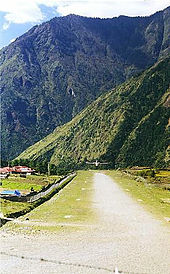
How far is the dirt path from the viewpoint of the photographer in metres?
18.3

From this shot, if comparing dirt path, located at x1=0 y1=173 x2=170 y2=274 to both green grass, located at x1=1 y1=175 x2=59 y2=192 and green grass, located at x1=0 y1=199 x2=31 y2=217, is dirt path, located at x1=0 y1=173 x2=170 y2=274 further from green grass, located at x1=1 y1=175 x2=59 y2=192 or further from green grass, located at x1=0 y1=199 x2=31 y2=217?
green grass, located at x1=1 y1=175 x2=59 y2=192

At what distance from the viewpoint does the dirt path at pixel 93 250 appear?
18.3 metres

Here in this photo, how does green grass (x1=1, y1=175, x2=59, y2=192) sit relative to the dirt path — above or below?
below

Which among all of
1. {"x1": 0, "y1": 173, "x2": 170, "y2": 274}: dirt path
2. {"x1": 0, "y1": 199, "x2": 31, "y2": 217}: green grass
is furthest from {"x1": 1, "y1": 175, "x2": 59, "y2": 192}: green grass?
{"x1": 0, "y1": 173, "x2": 170, "y2": 274}: dirt path

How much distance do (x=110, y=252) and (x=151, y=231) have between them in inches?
284

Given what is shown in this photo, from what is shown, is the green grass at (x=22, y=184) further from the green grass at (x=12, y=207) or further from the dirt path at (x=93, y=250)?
the dirt path at (x=93, y=250)

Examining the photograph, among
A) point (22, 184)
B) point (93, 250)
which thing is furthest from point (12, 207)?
point (22, 184)

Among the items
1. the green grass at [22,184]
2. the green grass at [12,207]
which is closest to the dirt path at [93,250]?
the green grass at [12,207]

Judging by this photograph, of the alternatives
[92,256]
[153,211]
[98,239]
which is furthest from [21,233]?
[153,211]

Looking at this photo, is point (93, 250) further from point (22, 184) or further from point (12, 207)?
point (22, 184)

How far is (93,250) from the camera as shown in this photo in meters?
21.5

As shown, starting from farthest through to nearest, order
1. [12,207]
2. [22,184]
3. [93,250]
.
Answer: [22,184] → [12,207] → [93,250]

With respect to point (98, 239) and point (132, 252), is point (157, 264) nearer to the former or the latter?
point (132, 252)

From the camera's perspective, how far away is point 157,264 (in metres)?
19.0
